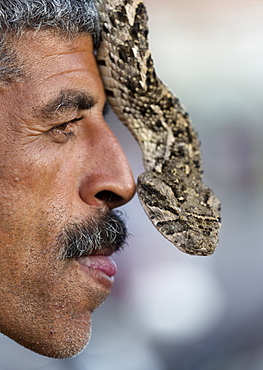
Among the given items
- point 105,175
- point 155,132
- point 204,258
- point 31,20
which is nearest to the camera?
point 31,20

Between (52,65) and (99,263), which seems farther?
(99,263)

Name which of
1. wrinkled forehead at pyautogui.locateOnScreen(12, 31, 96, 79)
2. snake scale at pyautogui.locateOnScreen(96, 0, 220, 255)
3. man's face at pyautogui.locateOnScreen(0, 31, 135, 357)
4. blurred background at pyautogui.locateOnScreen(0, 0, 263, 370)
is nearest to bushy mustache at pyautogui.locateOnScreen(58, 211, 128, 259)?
man's face at pyautogui.locateOnScreen(0, 31, 135, 357)

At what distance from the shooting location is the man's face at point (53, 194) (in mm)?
1404

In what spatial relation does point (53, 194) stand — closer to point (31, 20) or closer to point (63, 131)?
point (63, 131)

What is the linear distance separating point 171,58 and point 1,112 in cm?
476

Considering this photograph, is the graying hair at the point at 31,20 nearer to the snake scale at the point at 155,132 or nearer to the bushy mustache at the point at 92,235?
the snake scale at the point at 155,132

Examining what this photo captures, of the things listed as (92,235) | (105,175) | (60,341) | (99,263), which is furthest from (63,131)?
(60,341)

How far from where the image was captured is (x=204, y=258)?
4188mm

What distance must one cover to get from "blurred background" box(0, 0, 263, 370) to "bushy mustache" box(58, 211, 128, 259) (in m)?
1.23

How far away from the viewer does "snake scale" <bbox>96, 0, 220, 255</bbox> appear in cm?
170

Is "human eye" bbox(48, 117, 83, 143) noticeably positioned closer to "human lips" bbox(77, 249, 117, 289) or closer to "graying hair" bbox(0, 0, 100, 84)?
"graying hair" bbox(0, 0, 100, 84)

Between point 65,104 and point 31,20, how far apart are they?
0.85ft

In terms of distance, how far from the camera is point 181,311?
12.1 ft

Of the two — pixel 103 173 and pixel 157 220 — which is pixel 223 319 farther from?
pixel 103 173
